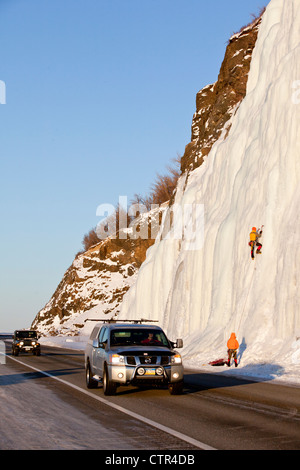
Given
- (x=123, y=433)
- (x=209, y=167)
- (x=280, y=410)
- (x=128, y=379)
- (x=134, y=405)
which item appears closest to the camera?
(x=123, y=433)

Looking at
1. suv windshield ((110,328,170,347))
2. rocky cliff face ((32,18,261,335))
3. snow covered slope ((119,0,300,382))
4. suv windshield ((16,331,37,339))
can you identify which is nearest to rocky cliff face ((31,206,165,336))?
rocky cliff face ((32,18,261,335))

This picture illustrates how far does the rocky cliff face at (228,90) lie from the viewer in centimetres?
5566

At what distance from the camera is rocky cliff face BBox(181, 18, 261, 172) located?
5566 centimetres

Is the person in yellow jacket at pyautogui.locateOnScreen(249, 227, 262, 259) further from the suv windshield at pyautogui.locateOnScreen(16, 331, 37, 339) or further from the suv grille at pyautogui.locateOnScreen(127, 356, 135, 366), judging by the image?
the suv grille at pyautogui.locateOnScreen(127, 356, 135, 366)

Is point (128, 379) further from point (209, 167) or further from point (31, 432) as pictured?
point (209, 167)

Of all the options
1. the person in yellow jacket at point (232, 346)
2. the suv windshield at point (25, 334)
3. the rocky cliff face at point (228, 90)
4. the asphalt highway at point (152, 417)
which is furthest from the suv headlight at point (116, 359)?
the rocky cliff face at point (228, 90)

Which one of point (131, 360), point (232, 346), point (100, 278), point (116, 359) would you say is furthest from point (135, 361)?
point (100, 278)

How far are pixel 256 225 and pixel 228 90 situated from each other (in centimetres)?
2549

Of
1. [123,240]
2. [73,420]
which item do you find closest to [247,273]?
[73,420]

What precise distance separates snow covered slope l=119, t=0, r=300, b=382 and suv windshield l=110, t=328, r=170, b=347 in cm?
755

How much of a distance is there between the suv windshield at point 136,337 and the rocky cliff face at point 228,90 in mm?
37543

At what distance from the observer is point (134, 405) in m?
12.9

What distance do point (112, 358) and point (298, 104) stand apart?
2146cm

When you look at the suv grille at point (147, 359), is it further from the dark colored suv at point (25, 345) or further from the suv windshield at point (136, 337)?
→ the dark colored suv at point (25, 345)
